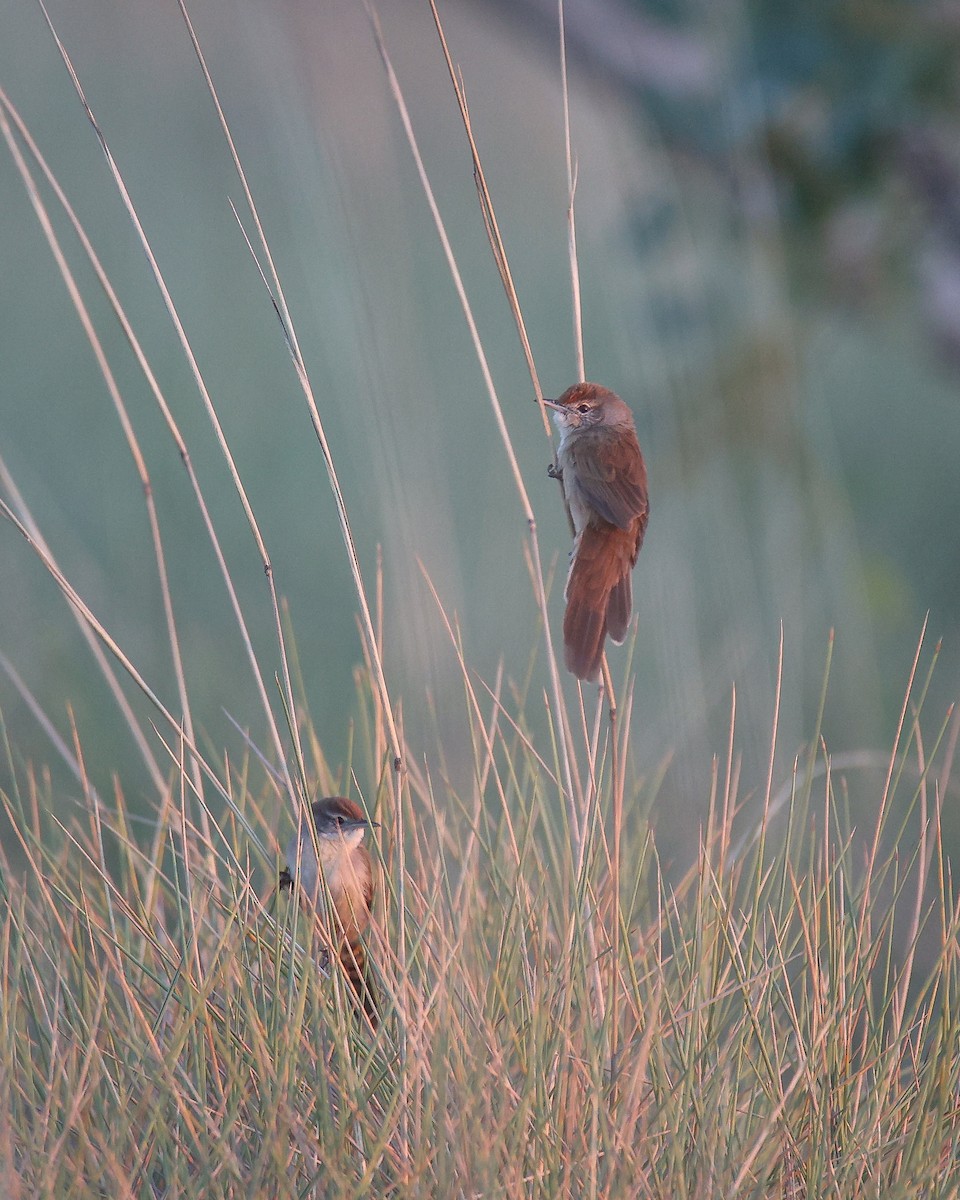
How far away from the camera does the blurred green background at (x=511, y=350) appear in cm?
246

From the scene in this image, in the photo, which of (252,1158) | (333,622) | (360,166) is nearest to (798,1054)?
(252,1158)

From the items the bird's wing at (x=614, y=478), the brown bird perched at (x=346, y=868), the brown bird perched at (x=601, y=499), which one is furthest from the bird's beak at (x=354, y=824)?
the bird's wing at (x=614, y=478)

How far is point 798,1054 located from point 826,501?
66.5 inches

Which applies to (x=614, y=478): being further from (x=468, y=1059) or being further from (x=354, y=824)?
(x=468, y=1059)

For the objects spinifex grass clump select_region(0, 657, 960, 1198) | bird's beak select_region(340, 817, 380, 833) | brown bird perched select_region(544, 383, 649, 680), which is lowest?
spinifex grass clump select_region(0, 657, 960, 1198)

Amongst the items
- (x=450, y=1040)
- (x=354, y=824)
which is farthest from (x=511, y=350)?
(x=450, y=1040)

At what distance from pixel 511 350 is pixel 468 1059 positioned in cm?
489

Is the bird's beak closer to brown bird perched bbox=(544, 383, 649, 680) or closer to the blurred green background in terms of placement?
the blurred green background

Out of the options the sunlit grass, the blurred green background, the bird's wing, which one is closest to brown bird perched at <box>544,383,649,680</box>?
the bird's wing

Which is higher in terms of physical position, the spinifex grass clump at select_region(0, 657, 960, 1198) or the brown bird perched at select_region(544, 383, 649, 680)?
the brown bird perched at select_region(544, 383, 649, 680)

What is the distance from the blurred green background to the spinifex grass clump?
385mm

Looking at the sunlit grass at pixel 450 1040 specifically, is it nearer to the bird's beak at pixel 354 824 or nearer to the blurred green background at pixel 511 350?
the bird's beak at pixel 354 824

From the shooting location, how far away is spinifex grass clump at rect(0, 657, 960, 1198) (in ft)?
3.96

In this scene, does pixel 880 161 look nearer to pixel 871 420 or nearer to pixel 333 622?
pixel 333 622
